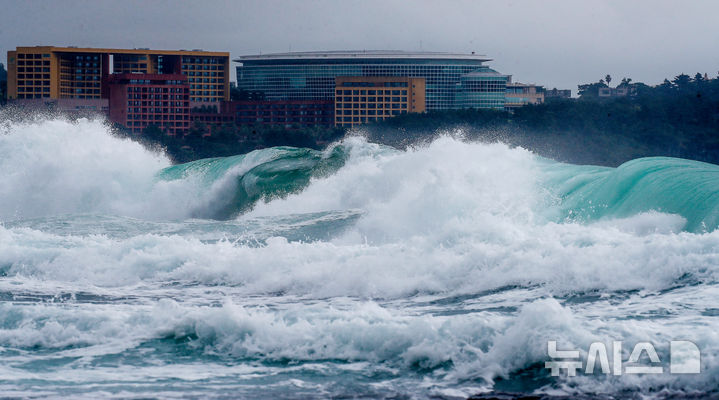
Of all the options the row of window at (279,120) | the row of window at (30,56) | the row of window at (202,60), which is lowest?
the row of window at (279,120)

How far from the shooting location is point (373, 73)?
118312mm

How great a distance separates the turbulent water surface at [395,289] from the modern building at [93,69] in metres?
89.1

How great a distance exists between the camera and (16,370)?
27.7ft

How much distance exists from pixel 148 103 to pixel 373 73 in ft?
109

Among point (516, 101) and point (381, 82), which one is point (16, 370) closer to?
point (381, 82)

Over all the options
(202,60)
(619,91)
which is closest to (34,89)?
(202,60)

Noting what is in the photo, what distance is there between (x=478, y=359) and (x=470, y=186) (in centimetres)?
1005

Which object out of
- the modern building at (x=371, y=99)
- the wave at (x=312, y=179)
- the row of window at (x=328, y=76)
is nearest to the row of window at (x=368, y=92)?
the modern building at (x=371, y=99)

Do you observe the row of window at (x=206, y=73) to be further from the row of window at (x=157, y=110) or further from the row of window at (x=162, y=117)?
the row of window at (x=162, y=117)

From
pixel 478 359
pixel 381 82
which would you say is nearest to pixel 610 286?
pixel 478 359

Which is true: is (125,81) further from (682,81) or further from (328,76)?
(682,81)

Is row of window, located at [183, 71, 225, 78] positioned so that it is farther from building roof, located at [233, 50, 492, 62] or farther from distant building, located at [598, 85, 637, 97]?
distant building, located at [598, 85, 637, 97]

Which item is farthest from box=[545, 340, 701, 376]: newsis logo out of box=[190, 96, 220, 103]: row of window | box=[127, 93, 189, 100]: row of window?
box=[190, 96, 220, 103]: row of window

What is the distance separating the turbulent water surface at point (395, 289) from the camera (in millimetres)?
8172
